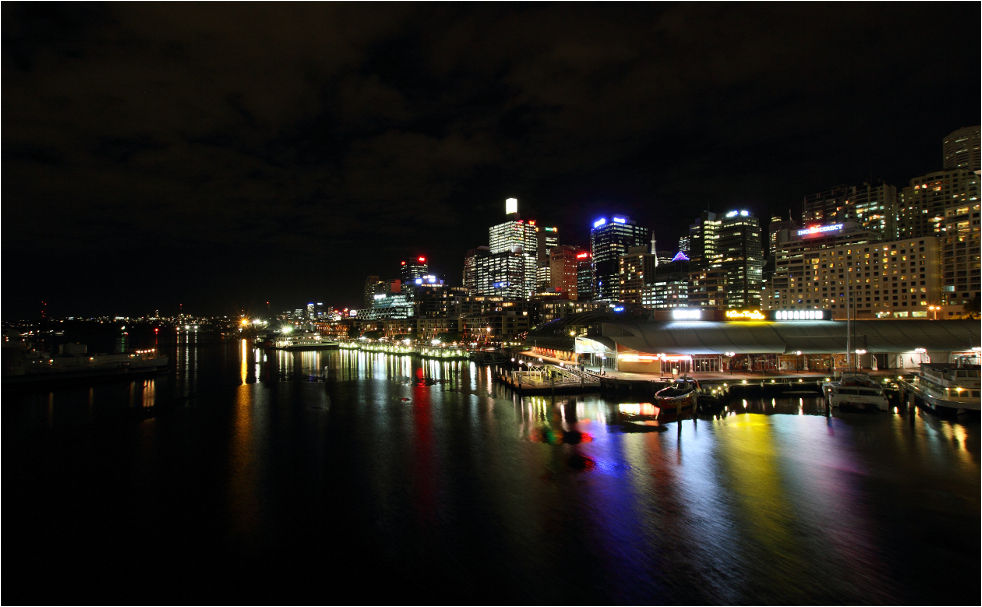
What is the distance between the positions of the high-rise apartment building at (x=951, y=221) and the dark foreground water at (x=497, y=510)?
6709 centimetres

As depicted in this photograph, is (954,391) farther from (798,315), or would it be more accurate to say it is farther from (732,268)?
(732,268)

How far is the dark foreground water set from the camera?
9.70m

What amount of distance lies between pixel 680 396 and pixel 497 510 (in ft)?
48.6

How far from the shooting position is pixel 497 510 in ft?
42.9

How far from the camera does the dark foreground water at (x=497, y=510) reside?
970cm

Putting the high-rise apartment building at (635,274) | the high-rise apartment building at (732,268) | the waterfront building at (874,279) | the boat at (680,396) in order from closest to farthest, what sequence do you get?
the boat at (680,396) → the waterfront building at (874,279) → the high-rise apartment building at (732,268) → the high-rise apartment building at (635,274)

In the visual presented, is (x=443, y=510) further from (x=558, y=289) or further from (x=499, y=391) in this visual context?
(x=558, y=289)

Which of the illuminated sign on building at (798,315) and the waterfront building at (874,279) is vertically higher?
the waterfront building at (874,279)

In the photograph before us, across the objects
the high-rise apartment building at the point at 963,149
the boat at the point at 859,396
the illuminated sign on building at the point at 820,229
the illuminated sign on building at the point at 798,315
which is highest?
the high-rise apartment building at the point at 963,149

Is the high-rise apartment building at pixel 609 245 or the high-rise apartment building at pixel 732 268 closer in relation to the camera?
Answer: the high-rise apartment building at pixel 732 268

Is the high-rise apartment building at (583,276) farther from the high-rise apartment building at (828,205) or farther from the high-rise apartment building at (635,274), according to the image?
the high-rise apartment building at (828,205)

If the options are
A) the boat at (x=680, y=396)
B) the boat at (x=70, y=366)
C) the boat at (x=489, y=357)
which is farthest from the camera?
the boat at (x=489, y=357)

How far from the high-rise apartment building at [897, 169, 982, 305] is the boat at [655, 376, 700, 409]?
6953 centimetres

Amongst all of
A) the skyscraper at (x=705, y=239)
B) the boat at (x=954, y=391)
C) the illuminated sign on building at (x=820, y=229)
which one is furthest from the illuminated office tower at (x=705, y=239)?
the boat at (x=954, y=391)
